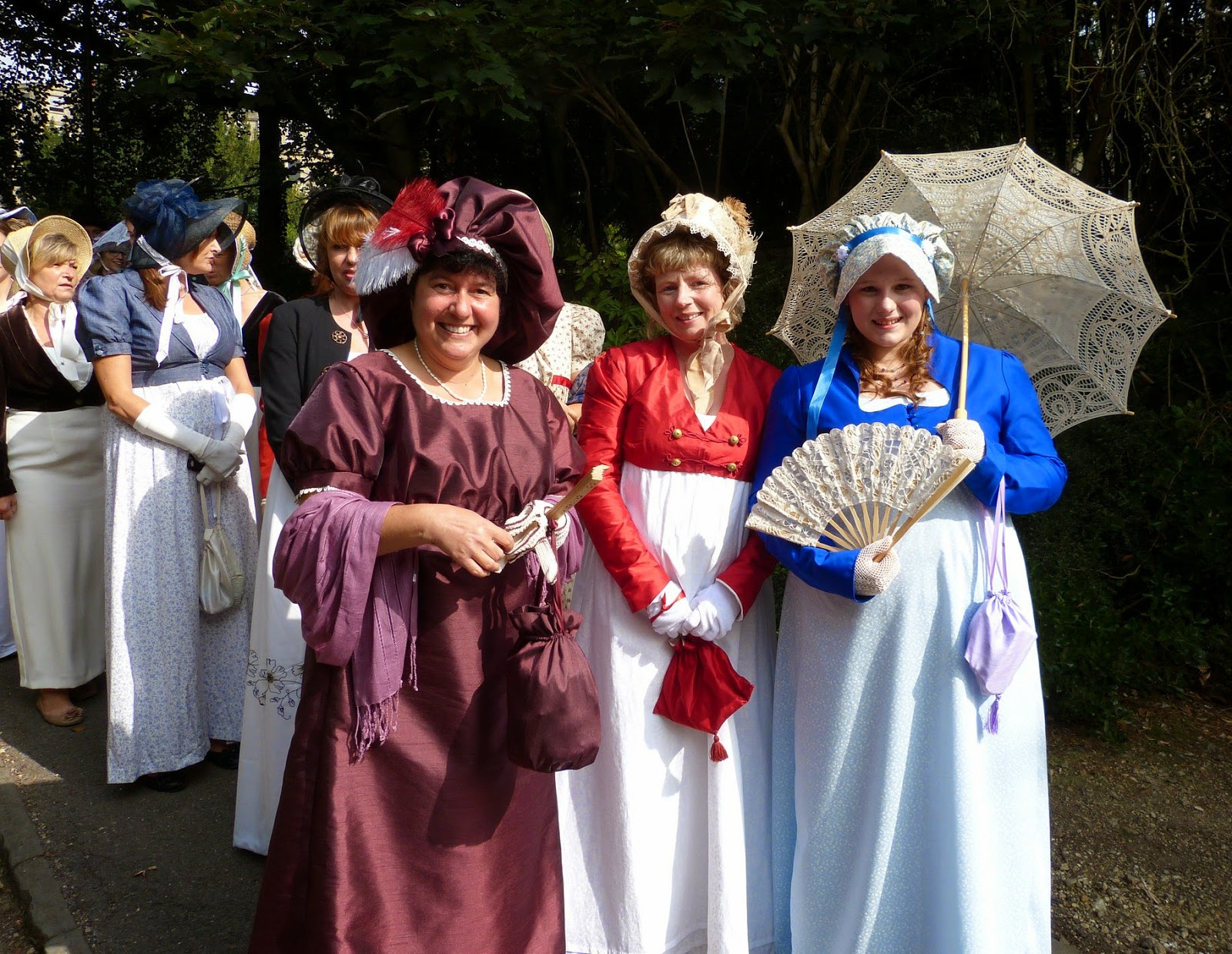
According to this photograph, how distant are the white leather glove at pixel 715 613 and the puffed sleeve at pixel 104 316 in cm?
252

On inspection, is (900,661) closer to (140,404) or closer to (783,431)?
(783,431)

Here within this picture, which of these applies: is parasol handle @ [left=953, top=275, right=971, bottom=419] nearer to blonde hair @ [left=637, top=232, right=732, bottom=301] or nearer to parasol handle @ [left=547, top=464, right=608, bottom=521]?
blonde hair @ [left=637, top=232, right=732, bottom=301]

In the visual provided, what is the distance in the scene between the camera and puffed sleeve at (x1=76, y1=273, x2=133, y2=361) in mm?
3689

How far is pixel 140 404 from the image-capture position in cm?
372

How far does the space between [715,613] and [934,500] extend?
0.65 m

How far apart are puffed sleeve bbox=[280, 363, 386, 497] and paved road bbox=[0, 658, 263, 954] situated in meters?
1.70

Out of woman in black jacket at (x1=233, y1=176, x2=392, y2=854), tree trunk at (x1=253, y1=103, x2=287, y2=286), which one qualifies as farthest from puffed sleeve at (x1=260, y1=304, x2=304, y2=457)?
tree trunk at (x1=253, y1=103, x2=287, y2=286)

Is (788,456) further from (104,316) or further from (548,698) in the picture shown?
(104,316)

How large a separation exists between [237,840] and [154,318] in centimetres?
198

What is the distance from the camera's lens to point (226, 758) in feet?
13.6

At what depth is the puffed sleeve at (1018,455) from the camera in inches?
96.2

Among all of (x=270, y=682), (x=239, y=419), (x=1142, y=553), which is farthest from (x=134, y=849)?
(x=1142, y=553)

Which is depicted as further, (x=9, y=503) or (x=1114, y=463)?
(x=1114, y=463)

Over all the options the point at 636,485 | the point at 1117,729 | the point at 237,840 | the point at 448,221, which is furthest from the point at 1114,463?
the point at 237,840
